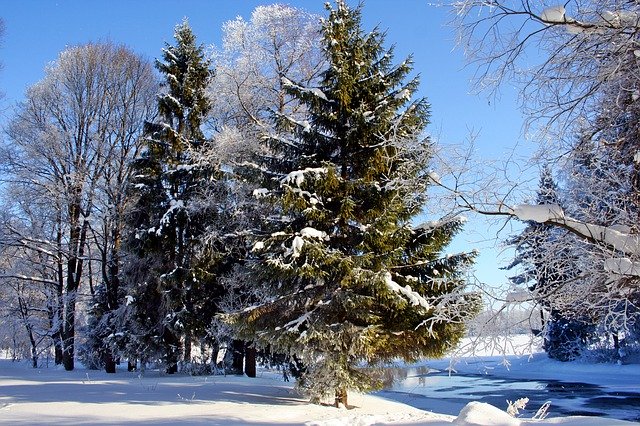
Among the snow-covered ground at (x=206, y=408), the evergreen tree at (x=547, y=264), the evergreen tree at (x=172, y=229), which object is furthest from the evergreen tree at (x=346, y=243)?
the evergreen tree at (x=172, y=229)

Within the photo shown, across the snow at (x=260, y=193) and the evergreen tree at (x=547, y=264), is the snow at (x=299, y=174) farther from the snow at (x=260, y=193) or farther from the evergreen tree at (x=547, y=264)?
the evergreen tree at (x=547, y=264)

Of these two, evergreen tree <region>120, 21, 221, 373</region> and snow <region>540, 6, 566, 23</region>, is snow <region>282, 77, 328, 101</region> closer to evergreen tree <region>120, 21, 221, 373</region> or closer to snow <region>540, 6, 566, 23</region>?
evergreen tree <region>120, 21, 221, 373</region>

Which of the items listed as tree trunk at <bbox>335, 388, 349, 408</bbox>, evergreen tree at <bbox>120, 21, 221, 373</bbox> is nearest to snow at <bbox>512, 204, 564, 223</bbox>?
tree trunk at <bbox>335, 388, 349, 408</bbox>

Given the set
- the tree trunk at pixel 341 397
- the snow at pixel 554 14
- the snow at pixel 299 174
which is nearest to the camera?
the snow at pixel 554 14

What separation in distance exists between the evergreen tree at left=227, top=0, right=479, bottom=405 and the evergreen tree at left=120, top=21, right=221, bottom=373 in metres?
5.18

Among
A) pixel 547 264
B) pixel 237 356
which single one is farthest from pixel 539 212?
pixel 237 356

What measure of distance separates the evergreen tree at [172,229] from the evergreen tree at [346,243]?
518 centimetres

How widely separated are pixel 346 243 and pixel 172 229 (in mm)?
8047

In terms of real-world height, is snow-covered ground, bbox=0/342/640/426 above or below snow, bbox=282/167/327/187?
below

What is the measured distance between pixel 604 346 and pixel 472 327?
1177 inches

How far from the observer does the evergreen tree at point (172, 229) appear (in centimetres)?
1580

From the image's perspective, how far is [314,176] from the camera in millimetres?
10117

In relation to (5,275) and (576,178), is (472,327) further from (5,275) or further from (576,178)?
(5,275)

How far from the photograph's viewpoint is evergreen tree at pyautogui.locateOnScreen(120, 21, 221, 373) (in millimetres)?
15805
